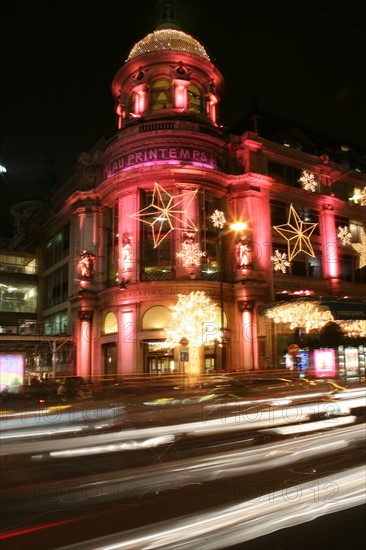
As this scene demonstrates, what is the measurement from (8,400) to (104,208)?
3115 cm

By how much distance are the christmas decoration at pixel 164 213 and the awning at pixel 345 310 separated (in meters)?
10.1

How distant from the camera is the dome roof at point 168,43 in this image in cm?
3653

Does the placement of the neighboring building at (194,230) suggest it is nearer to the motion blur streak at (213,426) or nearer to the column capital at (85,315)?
the column capital at (85,315)

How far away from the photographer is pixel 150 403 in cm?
→ 834

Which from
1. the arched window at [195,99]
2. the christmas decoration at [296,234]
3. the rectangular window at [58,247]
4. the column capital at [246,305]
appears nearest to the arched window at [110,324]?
the column capital at [246,305]

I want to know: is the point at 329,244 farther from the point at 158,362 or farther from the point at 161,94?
the point at 161,94

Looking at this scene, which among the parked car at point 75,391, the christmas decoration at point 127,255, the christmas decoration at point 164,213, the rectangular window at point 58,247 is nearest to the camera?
the parked car at point 75,391

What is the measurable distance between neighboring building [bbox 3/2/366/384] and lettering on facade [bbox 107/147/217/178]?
80 mm

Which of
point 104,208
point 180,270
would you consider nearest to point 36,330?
point 104,208

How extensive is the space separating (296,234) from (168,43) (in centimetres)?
1791

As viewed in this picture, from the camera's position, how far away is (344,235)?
40.4 m

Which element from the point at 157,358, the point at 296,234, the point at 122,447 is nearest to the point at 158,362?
the point at 157,358

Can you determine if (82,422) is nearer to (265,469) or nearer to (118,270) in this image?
(265,469)

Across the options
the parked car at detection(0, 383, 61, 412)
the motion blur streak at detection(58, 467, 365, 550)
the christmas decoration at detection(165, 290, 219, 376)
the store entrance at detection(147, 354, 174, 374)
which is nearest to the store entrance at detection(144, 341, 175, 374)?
the store entrance at detection(147, 354, 174, 374)
